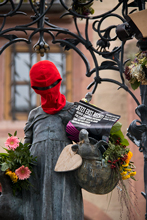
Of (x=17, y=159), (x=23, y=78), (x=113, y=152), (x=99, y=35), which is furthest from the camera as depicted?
(x=23, y=78)

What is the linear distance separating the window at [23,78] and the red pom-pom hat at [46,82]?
4591 mm

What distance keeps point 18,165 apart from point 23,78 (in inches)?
194

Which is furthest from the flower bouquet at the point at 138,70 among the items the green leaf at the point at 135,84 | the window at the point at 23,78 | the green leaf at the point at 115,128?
the window at the point at 23,78

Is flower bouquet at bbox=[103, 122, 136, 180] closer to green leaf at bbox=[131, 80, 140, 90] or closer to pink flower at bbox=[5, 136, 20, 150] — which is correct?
green leaf at bbox=[131, 80, 140, 90]

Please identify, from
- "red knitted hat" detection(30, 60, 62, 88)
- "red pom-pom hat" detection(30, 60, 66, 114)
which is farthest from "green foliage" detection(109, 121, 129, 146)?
"red knitted hat" detection(30, 60, 62, 88)

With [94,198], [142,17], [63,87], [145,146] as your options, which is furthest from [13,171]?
[63,87]

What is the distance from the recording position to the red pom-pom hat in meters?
3.48

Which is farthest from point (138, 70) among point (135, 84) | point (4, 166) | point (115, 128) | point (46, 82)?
point (4, 166)

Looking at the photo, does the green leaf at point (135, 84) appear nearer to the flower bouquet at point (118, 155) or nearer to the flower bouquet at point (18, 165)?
the flower bouquet at point (118, 155)

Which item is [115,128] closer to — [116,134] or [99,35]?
[116,134]

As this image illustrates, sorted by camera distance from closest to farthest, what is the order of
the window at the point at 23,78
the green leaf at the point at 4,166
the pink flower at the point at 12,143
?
the green leaf at the point at 4,166 → the pink flower at the point at 12,143 → the window at the point at 23,78

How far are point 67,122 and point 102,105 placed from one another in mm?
4547

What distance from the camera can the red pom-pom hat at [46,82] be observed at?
348cm

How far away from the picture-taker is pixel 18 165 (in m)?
3.47
